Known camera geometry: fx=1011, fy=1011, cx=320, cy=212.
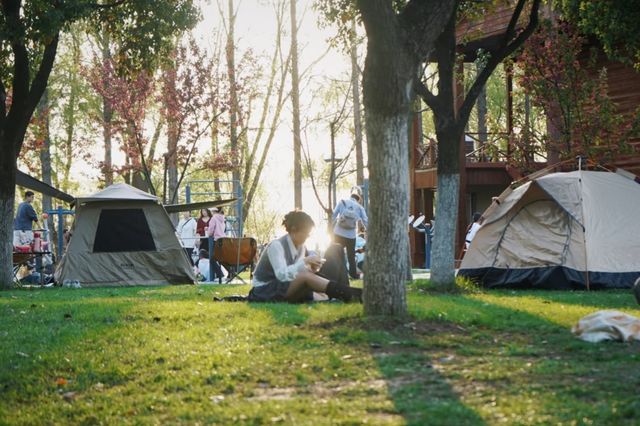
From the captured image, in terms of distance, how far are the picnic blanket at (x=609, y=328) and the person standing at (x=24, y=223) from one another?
52.9ft

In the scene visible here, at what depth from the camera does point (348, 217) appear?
18125 millimetres

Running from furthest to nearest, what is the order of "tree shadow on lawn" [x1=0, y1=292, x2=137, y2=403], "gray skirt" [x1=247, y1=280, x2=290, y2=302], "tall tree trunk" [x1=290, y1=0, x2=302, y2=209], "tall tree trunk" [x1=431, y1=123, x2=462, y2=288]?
"tall tree trunk" [x1=290, y1=0, x2=302, y2=209] < "tall tree trunk" [x1=431, y1=123, x2=462, y2=288] < "gray skirt" [x1=247, y1=280, x2=290, y2=302] < "tree shadow on lawn" [x1=0, y1=292, x2=137, y2=403]

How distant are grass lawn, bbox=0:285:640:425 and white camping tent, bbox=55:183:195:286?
8.83 metres

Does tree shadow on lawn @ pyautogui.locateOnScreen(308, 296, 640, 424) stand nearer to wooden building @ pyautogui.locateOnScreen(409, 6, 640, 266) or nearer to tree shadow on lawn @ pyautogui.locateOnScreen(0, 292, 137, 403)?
tree shadow on lawn @ pyautogui.locateOnScreen(0, 292, 137, 403)

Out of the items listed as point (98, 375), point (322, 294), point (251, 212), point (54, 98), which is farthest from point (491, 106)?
point (98, 375)

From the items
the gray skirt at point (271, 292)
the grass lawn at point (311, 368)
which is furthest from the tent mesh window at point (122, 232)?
the grass lawn at point (311, 368)

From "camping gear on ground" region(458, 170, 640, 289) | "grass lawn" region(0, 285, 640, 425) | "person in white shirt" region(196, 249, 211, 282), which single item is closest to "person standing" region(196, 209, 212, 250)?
"person in white shirt" region(196, 249, 211, 282)

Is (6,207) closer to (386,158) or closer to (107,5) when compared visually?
(107,5)

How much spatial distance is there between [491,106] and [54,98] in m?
22.9

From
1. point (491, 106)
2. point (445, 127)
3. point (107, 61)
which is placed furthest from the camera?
point (491, 106)

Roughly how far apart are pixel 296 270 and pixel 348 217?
6411mm

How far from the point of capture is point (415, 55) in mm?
9570

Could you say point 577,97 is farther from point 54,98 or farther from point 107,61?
point 54,98

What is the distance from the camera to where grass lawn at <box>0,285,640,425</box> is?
5.76 m
